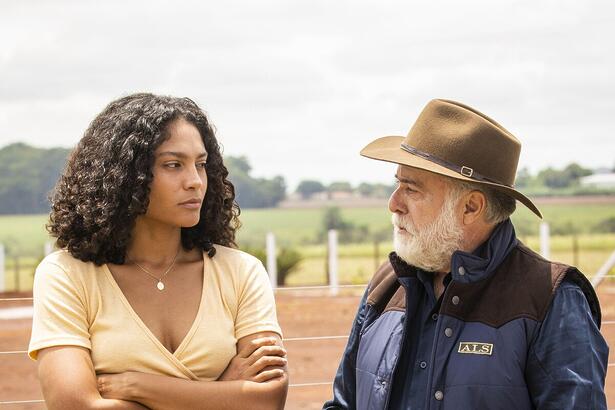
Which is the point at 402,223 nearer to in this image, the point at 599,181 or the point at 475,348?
the point at 475,348

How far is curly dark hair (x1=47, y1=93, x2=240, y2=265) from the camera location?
285 cm

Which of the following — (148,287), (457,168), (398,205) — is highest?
(457,168)

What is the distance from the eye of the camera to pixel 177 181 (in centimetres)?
287

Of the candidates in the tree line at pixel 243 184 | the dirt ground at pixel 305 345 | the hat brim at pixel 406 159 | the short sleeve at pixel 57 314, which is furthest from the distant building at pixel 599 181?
the short sleeve at pixel 57 314

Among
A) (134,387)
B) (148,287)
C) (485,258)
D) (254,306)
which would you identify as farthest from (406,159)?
(134,387)

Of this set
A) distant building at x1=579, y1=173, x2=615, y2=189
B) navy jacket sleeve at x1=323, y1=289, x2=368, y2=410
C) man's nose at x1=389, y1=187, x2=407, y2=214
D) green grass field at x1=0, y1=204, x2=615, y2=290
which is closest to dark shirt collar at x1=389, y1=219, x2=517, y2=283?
man's nose at x1=389, y1=187, x2=407, y2=214

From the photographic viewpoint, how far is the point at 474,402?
8.36 ft

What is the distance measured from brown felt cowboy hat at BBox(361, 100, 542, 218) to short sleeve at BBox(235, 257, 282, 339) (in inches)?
19.9

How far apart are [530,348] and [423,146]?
2.14ft

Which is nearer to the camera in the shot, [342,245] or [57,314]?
[57,314]

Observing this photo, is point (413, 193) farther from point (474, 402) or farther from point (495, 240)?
point (474, 402)

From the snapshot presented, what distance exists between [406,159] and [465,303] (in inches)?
17.1

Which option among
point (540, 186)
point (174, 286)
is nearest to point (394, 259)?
point (174, 286)

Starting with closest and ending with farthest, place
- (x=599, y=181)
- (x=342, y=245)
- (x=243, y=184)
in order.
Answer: (x=342, y=245) < (x=599, y=181) < (x=243, y=184)
